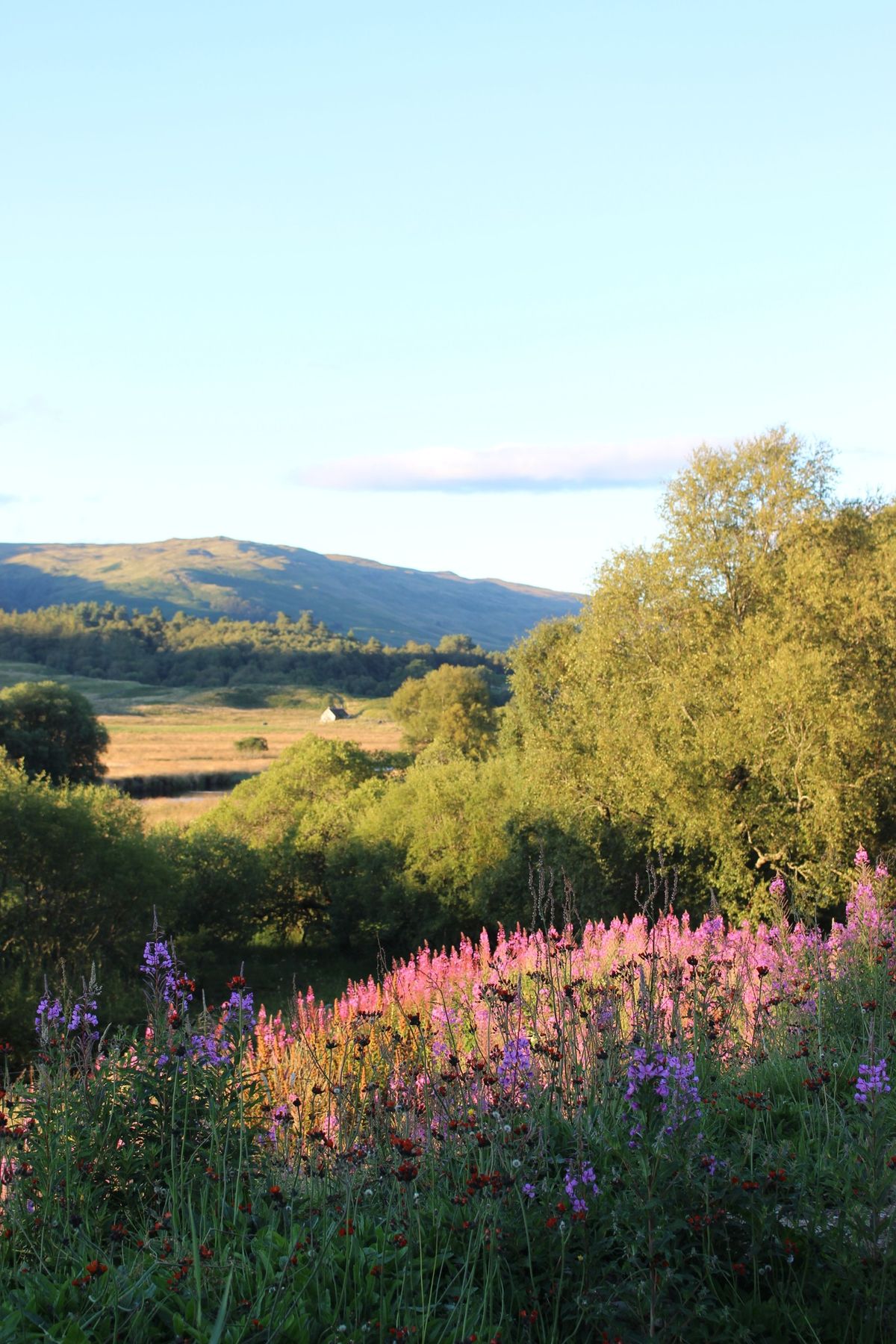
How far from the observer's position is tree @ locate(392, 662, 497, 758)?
63.9 metres

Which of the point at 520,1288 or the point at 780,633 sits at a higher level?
the point at 780,633

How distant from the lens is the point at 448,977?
11.1 m

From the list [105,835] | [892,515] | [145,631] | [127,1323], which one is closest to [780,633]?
[892,515]

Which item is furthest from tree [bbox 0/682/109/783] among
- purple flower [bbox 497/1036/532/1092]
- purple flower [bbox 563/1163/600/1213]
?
purple flower [bbox 563/1163/600/1213]

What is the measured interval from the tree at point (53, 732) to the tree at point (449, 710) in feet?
66.8

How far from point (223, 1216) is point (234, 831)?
32.7 m

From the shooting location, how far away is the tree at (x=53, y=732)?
5100 centimetres

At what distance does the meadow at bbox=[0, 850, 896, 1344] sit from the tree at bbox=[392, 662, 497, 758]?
54851mm

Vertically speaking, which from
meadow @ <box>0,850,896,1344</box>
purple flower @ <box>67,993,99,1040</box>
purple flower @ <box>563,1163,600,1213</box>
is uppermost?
purple flower @ <box>67,993,99,1040</box>

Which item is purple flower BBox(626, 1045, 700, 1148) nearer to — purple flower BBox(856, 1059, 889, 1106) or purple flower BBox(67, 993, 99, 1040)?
purple flower BBox(856, 1059, 889, 1106)

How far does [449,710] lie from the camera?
6531 cm

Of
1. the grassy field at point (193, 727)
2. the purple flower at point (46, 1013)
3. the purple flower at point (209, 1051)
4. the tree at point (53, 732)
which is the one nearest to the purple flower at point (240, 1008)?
the purple flower at point (209, 1051)

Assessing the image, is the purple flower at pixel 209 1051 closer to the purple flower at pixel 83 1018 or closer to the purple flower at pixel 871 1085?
the purple flower at pixel 83 1018

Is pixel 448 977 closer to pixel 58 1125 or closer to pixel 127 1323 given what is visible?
pixel 58 1125
